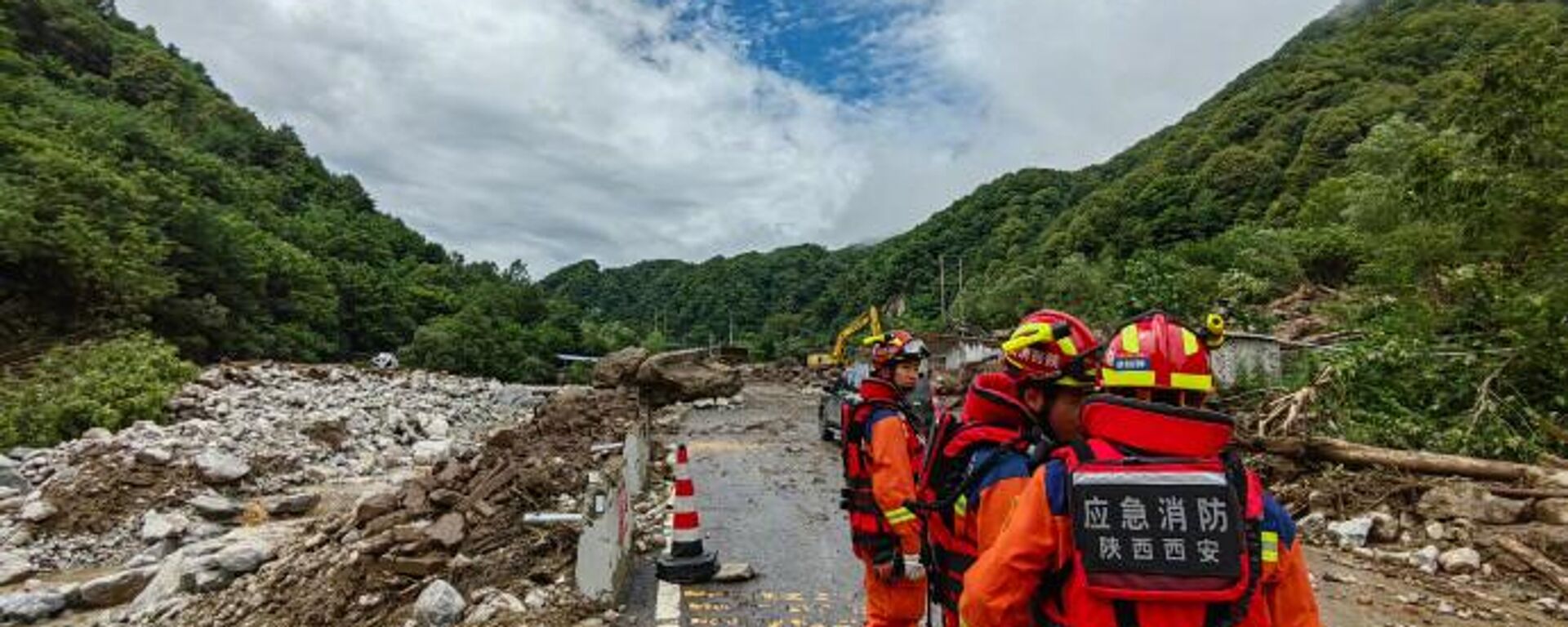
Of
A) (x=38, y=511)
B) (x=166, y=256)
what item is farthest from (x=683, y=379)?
(x=166, y=256)

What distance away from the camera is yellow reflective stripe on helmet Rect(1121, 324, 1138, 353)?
1.98 meters

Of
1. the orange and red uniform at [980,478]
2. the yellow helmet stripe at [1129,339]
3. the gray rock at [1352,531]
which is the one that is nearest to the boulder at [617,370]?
the gray rock at [1352,531]

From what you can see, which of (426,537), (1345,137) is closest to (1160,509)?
(426,537)

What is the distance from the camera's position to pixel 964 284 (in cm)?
7256

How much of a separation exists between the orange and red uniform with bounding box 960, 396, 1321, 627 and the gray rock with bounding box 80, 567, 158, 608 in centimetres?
894

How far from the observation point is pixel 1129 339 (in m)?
2.01

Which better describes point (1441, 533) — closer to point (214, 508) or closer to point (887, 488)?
point (887, 488)

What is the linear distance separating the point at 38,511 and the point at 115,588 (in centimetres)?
326

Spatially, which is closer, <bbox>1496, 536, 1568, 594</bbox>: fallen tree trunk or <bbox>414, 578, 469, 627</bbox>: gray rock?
<bbox>414, 578, 469, 627</bbox>: gray rock

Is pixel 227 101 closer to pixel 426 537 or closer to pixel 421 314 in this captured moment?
pixel 421 314

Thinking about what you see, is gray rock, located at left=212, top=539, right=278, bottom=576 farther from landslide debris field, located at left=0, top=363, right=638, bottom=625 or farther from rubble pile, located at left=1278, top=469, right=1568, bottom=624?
rubble pile, located at left=1278, top=469, right=1568, bottom=624

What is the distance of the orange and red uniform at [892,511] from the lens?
12.2 ft

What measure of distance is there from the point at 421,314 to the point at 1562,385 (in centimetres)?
6992

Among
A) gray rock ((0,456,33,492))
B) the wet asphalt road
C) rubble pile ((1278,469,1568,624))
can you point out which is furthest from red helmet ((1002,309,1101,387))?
gray rock ((0,456,33,492))
